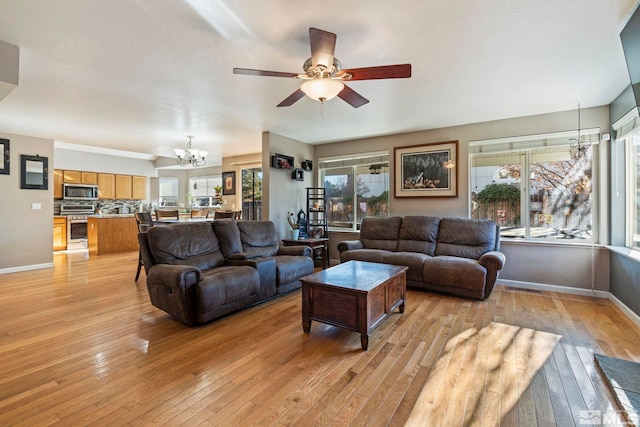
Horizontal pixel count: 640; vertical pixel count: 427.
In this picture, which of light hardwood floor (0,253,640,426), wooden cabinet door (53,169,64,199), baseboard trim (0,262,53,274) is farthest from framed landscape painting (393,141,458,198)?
wooden cabinet door (53,169,64,199)

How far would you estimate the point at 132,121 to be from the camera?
4.60m

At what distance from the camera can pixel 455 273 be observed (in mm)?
3807

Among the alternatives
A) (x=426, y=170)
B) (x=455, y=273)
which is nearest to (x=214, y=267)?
(x=455, y=273)

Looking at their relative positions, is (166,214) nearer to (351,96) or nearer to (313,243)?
(313,243)

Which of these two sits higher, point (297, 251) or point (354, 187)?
point (354, 187)

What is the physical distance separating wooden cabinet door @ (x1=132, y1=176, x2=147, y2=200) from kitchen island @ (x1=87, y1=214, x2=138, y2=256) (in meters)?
1.54

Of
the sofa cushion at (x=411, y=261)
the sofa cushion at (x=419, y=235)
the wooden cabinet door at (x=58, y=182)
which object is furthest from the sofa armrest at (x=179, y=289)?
the wooden cabinet door at (x=58, y=182)

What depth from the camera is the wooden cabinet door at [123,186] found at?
8457mm

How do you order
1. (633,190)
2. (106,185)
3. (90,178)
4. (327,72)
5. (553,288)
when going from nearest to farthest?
(327,72) → (633,190) → (553,288) → (90,178) → (106,185)

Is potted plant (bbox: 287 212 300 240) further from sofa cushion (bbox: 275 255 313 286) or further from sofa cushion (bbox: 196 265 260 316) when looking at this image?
sofa cushion (bbox: 196 265 260 316)

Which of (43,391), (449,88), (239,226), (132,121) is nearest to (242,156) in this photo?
(132,121)

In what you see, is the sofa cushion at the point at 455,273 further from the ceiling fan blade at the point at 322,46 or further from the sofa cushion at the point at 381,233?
the ceiling fan blade at the point at 322,46

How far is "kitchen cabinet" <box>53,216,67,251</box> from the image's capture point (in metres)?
7.35

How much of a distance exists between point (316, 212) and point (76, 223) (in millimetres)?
6443
